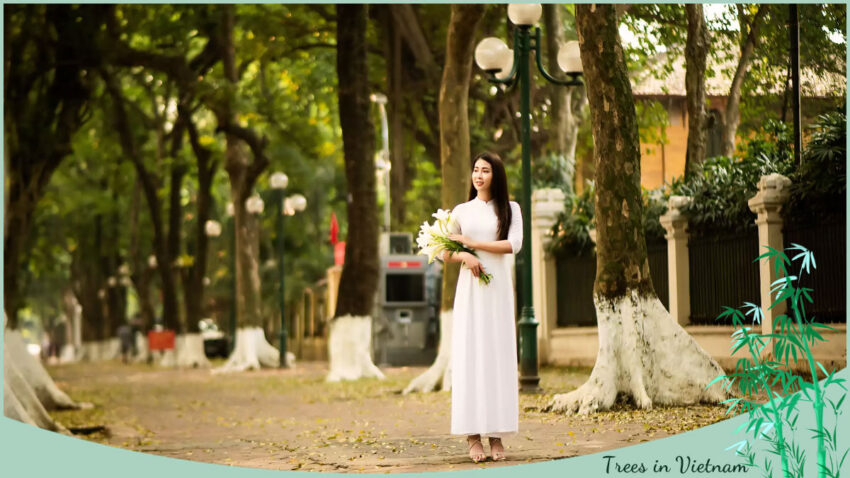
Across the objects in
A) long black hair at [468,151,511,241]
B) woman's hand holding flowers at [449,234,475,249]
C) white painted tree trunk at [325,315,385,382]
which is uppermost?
long black hair at [468,151,511,241]

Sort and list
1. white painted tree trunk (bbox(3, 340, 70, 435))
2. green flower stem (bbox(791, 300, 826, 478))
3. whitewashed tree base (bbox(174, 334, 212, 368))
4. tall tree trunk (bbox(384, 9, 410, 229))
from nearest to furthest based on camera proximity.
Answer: green flower stem (bbox(791, 300, 826, 478)) → white painted tree trunk (bbox(3, 340, 70, 435)) → tall tree trunk (bbox(384, 9, 410, 229)) → whitewashed tree base (bbox(174, 334, 212, 368))

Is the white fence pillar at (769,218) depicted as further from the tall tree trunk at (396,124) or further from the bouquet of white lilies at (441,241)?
the tall tree trunk at (396,124)

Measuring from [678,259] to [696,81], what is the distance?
1511 millimetres

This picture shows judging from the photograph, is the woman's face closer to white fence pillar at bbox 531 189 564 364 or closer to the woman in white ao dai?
the woman in white ao dai

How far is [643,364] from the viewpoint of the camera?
8.96 meters

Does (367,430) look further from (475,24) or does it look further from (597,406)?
(475,24)

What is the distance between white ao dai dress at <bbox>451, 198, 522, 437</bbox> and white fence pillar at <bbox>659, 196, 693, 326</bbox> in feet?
8.13

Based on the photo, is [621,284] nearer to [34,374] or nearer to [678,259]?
[678,259]

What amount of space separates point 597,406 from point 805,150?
8.01 ft

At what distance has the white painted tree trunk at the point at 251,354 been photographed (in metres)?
24.4

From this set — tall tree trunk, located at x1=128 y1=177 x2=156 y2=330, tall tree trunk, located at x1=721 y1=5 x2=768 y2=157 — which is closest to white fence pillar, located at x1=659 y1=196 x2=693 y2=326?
tall tree trunk, located at x1=721 y1=5 x2=768 y2=157

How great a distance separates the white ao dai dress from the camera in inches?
281

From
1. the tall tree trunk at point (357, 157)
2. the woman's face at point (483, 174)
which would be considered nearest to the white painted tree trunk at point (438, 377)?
the tall tree trunk at point (357, 157)

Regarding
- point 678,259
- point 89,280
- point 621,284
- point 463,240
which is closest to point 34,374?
point 621,284
